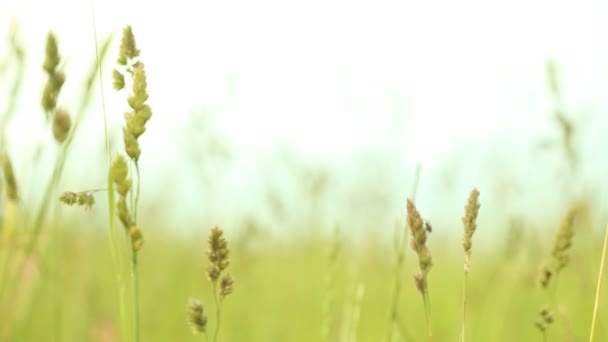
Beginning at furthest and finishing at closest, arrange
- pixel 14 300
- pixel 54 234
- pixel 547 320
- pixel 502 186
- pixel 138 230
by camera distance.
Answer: pixel 502 186, pixel 14 300, pixel 54 234, pixel 547 320, pixel 138 230

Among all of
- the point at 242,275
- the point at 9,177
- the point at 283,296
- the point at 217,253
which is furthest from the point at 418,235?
the point at 283,296

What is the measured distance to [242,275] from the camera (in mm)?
3352

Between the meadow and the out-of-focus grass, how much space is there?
1 centimetres

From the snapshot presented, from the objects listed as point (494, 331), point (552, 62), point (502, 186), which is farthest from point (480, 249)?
point (552, 62)

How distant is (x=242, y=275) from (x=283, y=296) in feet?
3.61

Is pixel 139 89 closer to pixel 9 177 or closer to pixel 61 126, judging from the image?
pixel 61 126

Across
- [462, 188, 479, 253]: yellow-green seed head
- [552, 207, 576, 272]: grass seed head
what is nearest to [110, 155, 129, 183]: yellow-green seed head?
[462, 188, 479, 253]: yellow-green seed head

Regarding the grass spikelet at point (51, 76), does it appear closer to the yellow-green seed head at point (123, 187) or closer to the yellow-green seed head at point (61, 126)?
the yellow-green seed head at point (61, 126)

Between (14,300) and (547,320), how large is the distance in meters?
1.74

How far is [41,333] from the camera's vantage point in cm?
317

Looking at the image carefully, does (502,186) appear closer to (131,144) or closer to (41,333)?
(41,333)

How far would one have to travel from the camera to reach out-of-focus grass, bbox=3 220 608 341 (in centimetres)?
275

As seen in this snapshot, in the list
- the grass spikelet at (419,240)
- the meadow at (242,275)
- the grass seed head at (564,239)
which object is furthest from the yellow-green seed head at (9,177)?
the grass seed head at (564,239)

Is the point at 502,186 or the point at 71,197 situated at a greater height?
the point at 71,197
